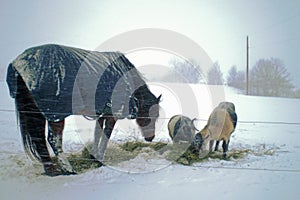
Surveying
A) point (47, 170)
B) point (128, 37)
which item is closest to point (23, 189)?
point (47, 170)

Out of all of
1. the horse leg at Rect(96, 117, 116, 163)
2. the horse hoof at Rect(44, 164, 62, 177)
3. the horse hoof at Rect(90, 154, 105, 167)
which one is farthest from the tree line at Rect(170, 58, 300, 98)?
the horse hoof at Rect(44, 164, 62, 177)

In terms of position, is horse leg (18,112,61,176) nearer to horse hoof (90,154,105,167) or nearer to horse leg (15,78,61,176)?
horse leg (15,78,61,176)

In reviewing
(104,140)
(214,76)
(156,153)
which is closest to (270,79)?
(214,76)

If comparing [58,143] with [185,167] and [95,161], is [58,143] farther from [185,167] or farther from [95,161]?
[185,167]

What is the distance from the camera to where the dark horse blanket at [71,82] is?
53.4 inches

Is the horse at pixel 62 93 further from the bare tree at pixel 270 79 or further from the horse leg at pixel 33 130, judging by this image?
the bare tree at pixel 270 79

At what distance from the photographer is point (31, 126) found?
1500 mm

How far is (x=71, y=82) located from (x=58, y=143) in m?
0.41

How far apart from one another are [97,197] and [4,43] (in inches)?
A: 50.0

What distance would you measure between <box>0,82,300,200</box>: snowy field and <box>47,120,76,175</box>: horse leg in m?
0.06

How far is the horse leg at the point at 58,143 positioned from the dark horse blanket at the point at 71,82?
7 cm

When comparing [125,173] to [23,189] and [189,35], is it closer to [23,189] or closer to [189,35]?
[23,189]

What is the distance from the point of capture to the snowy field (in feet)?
4.97

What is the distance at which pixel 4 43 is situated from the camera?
5.62 feet
